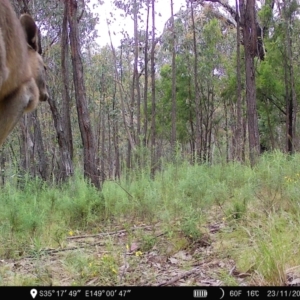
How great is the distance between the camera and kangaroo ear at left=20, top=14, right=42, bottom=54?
358 cm

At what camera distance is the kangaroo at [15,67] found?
2828 millimetres

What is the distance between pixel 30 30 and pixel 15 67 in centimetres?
76

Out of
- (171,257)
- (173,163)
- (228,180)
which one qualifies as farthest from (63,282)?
(173,163)
